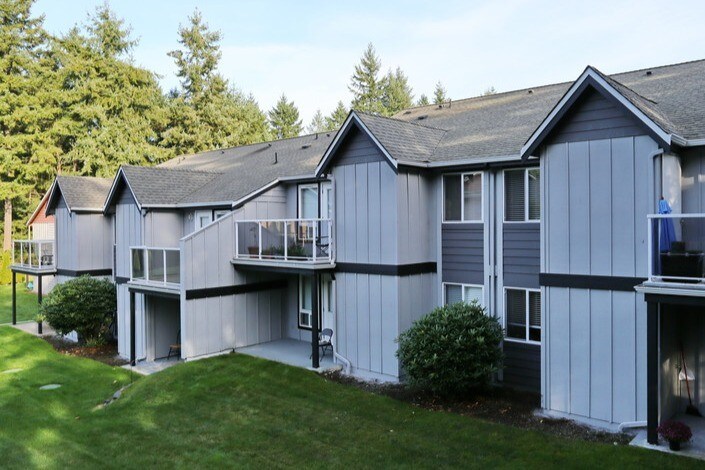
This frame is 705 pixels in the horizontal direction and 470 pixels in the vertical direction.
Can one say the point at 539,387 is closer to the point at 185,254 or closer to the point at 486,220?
the point at 486,220

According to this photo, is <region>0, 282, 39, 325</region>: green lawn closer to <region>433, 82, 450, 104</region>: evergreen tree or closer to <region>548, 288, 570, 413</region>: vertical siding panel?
<region>548, 288, 570, 413</region>: vertical siding panel

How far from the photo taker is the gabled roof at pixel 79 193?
846 inches

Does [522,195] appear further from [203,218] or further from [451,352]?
[203,218]

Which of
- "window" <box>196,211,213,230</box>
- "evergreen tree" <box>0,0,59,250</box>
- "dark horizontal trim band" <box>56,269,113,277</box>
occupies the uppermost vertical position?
"evergreen tree" <box>0,0,59,250</box>

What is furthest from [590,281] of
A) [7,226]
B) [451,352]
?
[7,226]

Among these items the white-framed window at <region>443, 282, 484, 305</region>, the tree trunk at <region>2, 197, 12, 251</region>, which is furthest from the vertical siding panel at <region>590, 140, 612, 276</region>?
the tree trunk at <region>2, 197, 12, 251</region>

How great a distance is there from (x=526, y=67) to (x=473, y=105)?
3980cm

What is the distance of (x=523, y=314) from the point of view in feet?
41.0

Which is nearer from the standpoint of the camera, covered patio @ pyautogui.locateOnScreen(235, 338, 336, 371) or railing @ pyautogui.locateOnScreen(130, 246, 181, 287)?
covered patio @ pyautogui.locateOnScreen(235, 338, 336, 371)

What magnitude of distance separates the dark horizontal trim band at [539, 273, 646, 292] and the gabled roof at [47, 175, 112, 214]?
17984mm

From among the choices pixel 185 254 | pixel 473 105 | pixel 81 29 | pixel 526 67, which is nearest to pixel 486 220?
pixel 473 105

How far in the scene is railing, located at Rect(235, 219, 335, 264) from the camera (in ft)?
48.2

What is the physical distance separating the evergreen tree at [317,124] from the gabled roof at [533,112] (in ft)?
171

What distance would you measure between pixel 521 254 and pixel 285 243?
6405 mm
